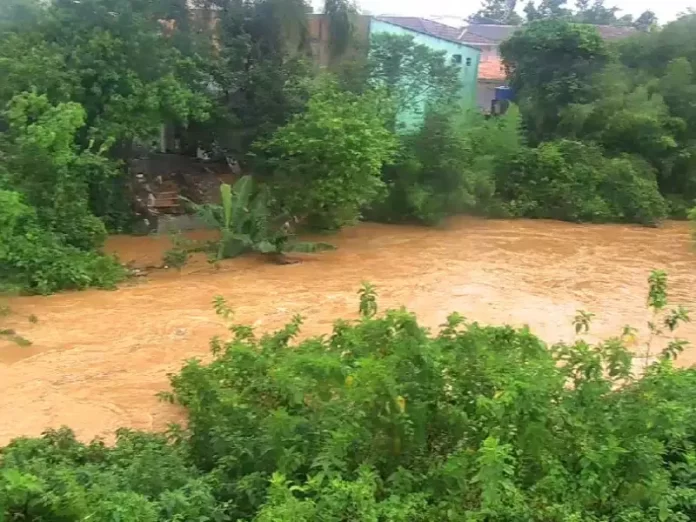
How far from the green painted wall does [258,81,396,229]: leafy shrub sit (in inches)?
96.8

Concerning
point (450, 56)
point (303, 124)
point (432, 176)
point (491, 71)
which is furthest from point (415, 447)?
point (491, 71)

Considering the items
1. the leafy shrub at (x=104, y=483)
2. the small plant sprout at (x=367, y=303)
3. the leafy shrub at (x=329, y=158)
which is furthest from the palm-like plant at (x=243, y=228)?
the small plant sprout at (x=367, y=303)

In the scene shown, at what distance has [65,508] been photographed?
4.01 m

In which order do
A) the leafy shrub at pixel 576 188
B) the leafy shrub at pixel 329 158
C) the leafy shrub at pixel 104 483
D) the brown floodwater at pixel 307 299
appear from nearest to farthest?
→ the leafy shrub at pixel 104 483, the brown floodwater at pixel 307 299, the leafy shrub at pixel 329 158, the leafy shrub at pixel 576 188

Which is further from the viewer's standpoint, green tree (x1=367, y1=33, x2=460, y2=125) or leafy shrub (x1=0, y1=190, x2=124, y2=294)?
green tree (x1=367, y1=33, x2=460, y2=125)

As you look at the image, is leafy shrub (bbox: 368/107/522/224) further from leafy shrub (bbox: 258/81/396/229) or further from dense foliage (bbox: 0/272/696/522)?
dense foliage (bbox: 0/272/696/522)

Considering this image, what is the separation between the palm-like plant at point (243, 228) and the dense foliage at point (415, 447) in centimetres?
681

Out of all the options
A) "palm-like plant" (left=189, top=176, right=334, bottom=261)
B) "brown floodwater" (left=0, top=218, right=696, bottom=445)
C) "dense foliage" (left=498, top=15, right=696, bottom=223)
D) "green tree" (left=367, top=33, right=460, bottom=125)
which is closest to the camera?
"brown floodwater" (left=0, top=218, right=696, bottom=445)

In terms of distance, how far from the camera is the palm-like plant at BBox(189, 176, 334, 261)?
1184 cm

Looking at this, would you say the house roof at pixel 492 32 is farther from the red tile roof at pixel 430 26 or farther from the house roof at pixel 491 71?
the house roof at pixel 491 71

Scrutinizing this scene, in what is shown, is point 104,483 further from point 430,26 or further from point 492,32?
point 492,32

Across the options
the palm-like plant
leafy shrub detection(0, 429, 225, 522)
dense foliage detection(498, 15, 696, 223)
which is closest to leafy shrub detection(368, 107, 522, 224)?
dense foliage detection(498, 15, 696, 223)

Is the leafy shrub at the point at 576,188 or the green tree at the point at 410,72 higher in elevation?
the green tree at the point at 410,72

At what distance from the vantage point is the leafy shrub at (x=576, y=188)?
16.4 metres
